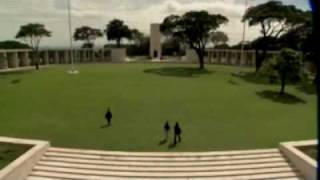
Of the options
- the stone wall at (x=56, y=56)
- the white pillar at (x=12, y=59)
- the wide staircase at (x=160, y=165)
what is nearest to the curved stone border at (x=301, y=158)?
the wide staircase at (x=160, y=165)

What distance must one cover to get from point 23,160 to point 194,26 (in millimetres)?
38715

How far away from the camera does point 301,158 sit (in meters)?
15.8

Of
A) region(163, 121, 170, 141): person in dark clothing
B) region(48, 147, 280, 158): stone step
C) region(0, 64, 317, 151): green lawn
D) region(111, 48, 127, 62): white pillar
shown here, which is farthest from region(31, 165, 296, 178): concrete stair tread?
region(111, 48, 127, 62): white pillar

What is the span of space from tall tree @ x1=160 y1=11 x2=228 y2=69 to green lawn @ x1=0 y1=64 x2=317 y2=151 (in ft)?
43.3

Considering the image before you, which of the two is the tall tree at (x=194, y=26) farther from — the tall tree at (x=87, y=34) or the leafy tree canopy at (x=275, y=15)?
the tall tree at (x=87, y=34)

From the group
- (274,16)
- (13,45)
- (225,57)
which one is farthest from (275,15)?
(13,45)

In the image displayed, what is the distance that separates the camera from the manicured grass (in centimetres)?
1561

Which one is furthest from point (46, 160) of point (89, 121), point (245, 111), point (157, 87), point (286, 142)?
point (157, 87)

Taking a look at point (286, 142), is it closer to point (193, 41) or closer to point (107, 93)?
point (107, 93)

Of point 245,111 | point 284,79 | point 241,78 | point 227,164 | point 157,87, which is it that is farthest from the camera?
point 241,78

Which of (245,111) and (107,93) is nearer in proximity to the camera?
(245,111)

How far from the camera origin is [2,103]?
89.1ft

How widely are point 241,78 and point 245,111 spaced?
17.1m

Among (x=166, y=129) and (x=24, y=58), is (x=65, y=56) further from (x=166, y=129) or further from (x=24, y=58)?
(x=166, y=129)
